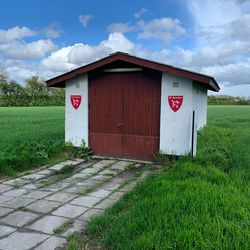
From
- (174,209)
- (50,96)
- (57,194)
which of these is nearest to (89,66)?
(57,194)

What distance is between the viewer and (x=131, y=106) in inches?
350

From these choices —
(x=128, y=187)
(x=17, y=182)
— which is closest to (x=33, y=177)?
(x=17, y=182)

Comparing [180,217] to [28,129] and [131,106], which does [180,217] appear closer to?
[131,106]

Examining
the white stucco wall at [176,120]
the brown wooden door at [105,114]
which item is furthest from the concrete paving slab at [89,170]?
the white stucco wall at [176,120]

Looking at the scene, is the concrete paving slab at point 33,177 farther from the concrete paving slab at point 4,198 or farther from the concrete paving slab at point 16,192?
the concrete paving slab at point 4,198

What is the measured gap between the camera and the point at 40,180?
6664mm

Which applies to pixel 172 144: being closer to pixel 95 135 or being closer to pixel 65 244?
pixel 95 135

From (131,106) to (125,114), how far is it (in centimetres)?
31

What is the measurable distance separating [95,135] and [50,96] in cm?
5663

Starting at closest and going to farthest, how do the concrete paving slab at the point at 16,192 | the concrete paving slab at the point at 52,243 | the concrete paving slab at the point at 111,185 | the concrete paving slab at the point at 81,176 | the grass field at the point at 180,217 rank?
the grass field at the point at 180,217, the concrete paving slab at the point at 52,243, the concrete paving slab at the point at 16,192, the concrete paving slab at the point at 111,185, the concrete paving slab at the point at 81,176

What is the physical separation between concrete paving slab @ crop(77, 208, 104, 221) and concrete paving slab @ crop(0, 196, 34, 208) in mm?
1117

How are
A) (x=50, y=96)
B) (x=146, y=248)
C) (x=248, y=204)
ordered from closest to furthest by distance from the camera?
(x=146, y=248) → (x=248, y=204) → (x=50, y=96)

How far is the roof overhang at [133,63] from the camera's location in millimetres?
7785

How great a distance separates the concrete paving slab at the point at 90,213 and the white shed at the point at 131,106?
13.0 feet
